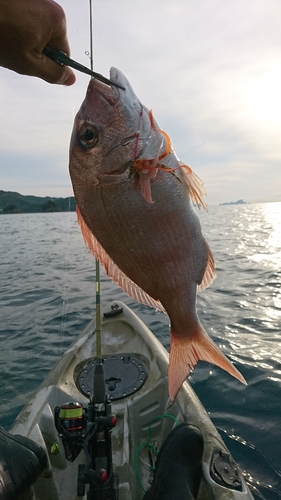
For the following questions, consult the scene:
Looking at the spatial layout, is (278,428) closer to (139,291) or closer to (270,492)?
(270,492)

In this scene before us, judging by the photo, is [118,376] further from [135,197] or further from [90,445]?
[135,197]

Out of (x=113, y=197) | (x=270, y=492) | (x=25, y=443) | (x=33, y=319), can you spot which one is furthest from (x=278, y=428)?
(x=33, y=319)

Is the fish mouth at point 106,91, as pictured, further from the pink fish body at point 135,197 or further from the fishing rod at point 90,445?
the fishing rod at point 90,445

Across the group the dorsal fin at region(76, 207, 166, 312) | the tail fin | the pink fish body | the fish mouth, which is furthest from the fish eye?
the tail fin

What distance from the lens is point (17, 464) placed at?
7.63ft

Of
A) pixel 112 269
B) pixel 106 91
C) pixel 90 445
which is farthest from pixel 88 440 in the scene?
pixel 106 91

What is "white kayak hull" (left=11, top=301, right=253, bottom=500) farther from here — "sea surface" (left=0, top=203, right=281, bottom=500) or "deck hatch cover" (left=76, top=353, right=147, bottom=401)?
"sea surface" (left=0, top=203, right=281, bottom=500)

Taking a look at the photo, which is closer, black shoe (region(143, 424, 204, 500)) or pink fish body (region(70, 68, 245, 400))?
pink fish body (region(70, 68, 245, 400))

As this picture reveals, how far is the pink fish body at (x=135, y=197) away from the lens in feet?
5.57

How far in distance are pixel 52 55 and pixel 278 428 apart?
4.51m

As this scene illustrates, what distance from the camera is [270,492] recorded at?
136 inches

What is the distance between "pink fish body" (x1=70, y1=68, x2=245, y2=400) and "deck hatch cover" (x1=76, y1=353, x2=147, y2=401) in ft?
7.26

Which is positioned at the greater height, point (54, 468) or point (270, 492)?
point (54, 468)

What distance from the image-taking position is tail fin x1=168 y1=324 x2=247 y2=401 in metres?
1.99
